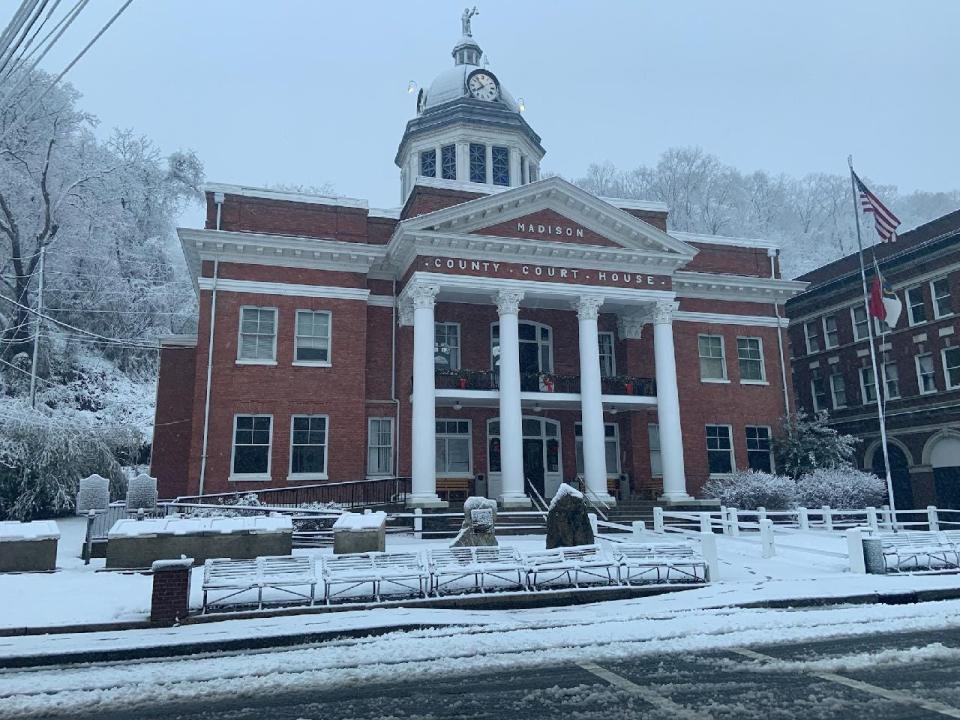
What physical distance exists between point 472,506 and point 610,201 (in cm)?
1640

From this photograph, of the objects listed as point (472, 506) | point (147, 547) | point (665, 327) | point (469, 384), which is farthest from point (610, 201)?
point (147, 547)

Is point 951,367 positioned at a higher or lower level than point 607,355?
lower

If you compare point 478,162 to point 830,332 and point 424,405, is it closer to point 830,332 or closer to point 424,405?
point 424,405

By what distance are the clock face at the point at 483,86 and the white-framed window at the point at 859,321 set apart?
21506 mm

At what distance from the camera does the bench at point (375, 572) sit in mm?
10695

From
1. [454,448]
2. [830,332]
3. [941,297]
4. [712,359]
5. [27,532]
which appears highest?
[941,297]

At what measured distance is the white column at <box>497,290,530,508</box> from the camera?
74.2 feet

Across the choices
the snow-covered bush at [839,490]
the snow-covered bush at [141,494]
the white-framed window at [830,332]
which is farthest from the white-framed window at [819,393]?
the snow-covered bush at [141,494]

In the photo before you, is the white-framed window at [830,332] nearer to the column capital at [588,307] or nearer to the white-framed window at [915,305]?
the white-framed window at [915,305]

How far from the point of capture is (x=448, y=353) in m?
26.4

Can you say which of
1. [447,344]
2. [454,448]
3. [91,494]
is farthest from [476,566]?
[447,344]

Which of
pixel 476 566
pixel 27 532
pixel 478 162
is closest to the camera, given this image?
pixel 476 566

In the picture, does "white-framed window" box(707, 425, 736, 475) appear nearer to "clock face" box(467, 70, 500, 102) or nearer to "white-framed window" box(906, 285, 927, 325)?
"white-framed window" box(906, 285, 927, 325)

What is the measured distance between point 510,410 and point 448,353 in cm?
431
